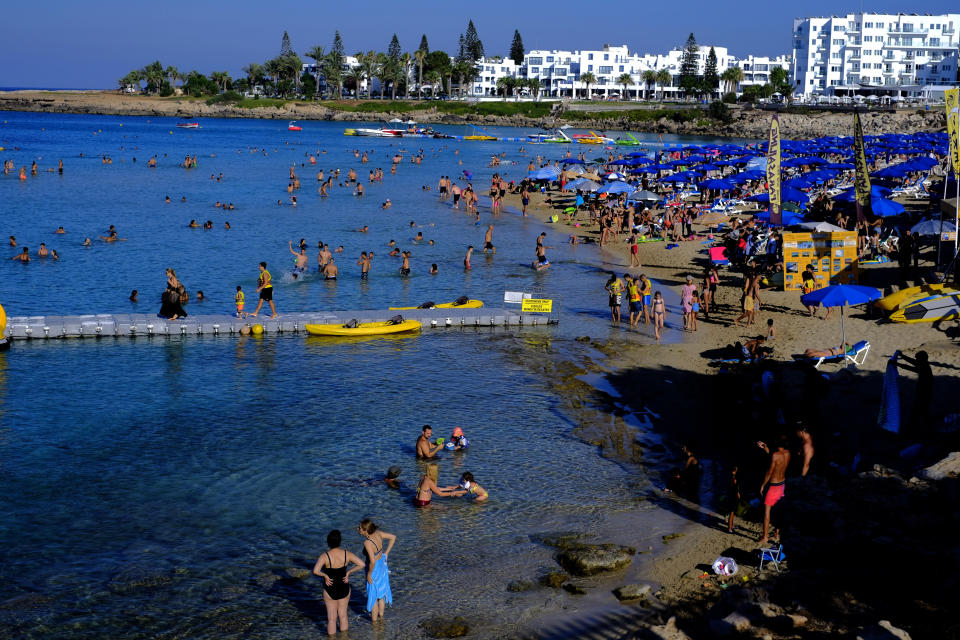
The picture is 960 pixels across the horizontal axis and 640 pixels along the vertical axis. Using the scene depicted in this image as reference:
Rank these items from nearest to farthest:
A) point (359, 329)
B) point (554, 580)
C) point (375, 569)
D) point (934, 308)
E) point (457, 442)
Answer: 1. point (375, 569)
2. point (554, 580)
3. point (457, 442)
4. point (934, 308)
5. point (359, 329)

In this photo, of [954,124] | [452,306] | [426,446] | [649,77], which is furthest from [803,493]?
[649,77]

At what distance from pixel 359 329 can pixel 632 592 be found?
14.4 m

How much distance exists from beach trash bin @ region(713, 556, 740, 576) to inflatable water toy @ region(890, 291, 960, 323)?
975 cm

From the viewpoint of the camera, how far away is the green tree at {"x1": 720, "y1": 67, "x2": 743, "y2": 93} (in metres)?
174

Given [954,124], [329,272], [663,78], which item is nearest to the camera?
[954,124]

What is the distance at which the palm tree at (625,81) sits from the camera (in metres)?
186

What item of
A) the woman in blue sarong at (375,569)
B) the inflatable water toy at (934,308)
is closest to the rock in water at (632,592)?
the woman in blue sarong at (375,569)

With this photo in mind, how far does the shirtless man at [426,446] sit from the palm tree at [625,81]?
7071 inches

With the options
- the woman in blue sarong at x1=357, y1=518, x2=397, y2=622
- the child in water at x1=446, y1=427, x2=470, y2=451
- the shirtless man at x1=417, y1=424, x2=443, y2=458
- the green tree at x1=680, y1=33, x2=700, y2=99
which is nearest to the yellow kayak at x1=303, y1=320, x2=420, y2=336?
the child in water at x1=446, y1=427, x2=470, y2=451

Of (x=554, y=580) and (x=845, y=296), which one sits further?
(x=845, y=296)

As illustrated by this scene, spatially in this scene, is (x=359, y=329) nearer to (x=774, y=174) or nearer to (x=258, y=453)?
(x=258, y=453)

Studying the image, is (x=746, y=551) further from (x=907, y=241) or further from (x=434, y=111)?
(x=434, y=111)

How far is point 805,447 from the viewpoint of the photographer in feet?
46.0

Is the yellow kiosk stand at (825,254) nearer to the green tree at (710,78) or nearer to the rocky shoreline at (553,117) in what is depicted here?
the rocky shoreline at (553,117)
